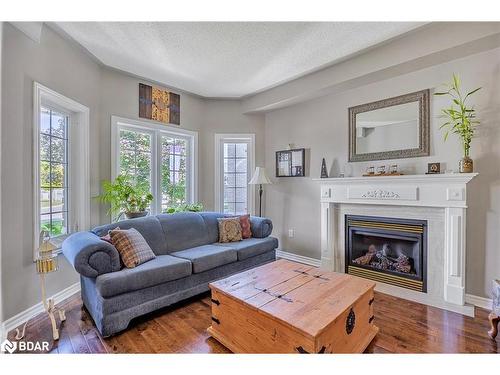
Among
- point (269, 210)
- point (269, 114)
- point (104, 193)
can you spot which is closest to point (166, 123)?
point (104, 193)

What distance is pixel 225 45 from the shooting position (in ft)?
8.19

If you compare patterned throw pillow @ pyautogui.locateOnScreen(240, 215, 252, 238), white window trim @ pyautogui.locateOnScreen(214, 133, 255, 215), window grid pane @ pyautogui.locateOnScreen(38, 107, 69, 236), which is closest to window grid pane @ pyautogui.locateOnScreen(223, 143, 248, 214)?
white window trim @ pyautogui.locateOnScreen(214, 133, 255, 215)

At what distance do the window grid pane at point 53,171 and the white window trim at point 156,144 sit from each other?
549 millimetres

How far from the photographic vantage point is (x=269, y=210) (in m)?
4.25

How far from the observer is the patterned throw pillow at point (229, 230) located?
10.6ft

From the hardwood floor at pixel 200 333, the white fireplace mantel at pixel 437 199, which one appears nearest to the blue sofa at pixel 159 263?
the hardwood floor at pixel 200 333

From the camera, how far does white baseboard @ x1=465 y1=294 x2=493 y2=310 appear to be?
224 cm

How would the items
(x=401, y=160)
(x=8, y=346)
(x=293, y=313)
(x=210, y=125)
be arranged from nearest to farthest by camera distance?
1. (x=293, y=313)
2. (x=8, y=346)
3. (x=401, y=160)
4. (x=210, y=125)

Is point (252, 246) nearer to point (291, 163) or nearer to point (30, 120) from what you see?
point (291, 163)

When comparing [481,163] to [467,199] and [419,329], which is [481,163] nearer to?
[467,199]

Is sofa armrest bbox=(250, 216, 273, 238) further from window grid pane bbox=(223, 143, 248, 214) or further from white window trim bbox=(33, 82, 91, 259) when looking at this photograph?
white window trim bbox=(33, 82, 91, 259)

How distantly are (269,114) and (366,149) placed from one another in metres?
1.83

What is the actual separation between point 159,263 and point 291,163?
2.49 m

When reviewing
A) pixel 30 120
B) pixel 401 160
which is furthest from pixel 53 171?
pixel 401 160
